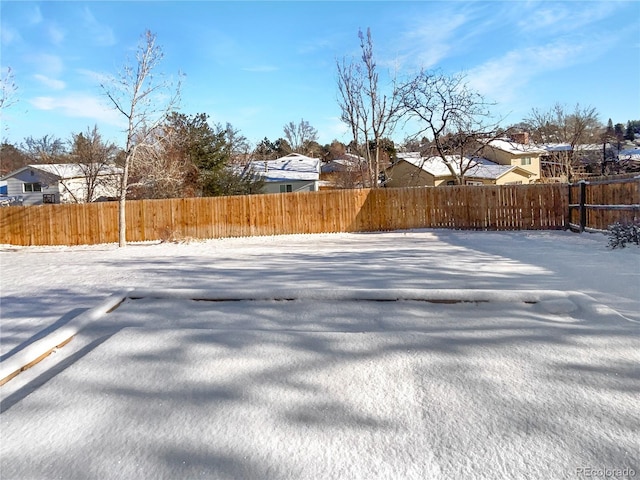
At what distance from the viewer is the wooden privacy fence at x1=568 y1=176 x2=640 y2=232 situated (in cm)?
876

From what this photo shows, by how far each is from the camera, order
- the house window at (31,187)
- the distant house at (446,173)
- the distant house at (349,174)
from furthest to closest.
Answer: the house window at (31,187)
the distant house at (349,174)
the distant house at (446,173)

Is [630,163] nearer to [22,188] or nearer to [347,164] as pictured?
[347,164]

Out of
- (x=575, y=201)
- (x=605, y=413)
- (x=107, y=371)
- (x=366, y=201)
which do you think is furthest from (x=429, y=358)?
(x=366, y=201)

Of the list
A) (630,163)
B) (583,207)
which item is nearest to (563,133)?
(630,163)

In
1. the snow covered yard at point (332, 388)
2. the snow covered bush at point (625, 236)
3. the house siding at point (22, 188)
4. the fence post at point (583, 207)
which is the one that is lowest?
the snow covered yard at point (332, 388)

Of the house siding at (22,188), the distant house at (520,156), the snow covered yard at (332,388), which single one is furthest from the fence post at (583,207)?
the house siding at (22,188)

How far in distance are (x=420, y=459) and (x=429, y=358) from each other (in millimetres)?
830

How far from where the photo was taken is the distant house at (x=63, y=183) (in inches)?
883

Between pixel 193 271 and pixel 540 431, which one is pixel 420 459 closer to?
pixel 540 431

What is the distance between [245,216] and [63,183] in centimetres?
1357

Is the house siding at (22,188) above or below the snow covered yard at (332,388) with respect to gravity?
above

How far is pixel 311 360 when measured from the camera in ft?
8.11

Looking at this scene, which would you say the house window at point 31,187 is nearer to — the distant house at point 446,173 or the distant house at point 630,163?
the distant house at point 446,173

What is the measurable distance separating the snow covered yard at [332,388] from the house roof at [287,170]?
952 inches
